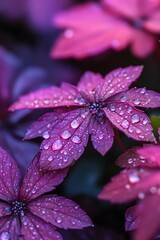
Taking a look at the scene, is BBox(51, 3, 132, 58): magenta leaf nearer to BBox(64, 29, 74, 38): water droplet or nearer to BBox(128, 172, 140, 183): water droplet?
BBox(64, 29, 74, 38): water droplet

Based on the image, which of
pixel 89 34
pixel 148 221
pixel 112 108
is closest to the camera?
pixel 148 221

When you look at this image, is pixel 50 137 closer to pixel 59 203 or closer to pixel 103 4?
pixel 59 203

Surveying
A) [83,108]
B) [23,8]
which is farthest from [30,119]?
[23,8]

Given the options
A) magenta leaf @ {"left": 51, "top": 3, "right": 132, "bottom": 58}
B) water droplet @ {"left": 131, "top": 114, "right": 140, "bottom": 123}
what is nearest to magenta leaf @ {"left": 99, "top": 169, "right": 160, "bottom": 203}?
water droplet @ {"left": 131, "top": 114, "right": 140, "bottom": 123}

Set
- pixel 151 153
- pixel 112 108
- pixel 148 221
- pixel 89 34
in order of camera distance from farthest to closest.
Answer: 1. pixel 89 34
2. pixel 112 108
3. pixel 151 153
4. pixel 148 221

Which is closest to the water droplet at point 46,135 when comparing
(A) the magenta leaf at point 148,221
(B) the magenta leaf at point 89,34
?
(A) the magenta leaf at point 148,221

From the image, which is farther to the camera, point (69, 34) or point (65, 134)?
point (69, 34)

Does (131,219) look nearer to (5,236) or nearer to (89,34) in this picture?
(5,236)

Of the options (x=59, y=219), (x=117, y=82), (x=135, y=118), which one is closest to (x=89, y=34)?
(x=117, y=82)

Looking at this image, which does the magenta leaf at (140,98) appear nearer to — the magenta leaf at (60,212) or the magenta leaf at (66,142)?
the magenta leaf at (66,142)
